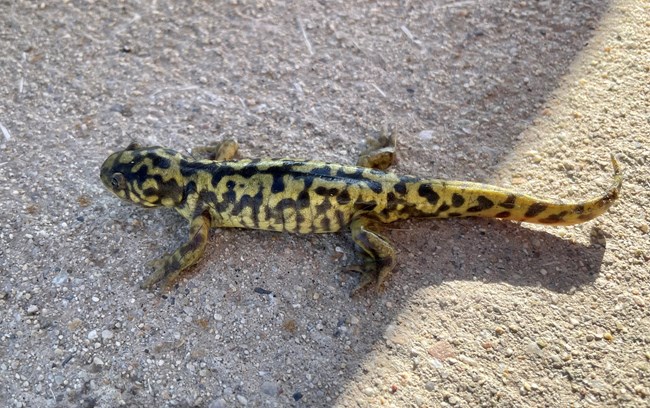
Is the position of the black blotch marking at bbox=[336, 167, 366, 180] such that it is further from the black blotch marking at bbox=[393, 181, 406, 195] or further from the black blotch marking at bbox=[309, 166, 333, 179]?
the black blotch marking at bbox=[393, 181, 406, 195]

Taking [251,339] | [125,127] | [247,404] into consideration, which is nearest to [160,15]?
[125,127]

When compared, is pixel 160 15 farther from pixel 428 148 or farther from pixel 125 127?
pixel 428 148

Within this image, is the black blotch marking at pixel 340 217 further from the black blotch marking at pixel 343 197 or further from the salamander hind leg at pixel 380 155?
the salamander hind leg at pixel 380 155

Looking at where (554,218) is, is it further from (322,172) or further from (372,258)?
(322,172)

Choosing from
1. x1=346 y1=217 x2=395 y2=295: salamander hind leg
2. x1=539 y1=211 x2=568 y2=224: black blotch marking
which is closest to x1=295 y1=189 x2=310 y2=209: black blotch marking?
x1=346 y1=217 x2=395 y2=295: salamander hind leg

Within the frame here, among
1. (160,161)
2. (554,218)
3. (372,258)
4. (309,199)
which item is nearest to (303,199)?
(309,199)
